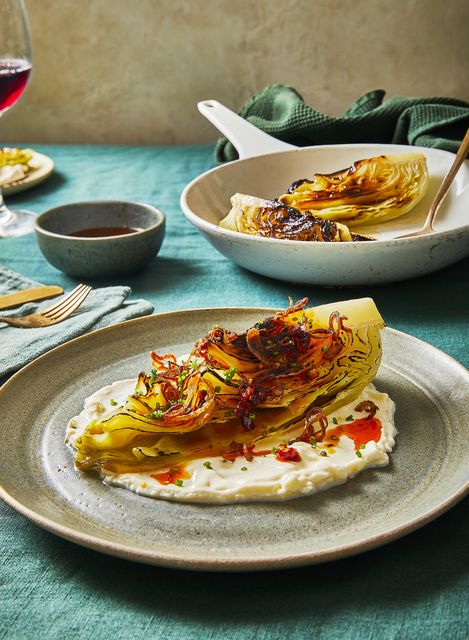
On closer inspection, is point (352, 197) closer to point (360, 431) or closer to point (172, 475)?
point (360, 431)

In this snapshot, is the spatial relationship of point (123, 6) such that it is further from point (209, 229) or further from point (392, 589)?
point (392, 589)

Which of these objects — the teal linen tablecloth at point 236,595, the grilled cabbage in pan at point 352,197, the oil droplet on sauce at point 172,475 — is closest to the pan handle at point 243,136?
the grilled cabbage in pan at point 352,197

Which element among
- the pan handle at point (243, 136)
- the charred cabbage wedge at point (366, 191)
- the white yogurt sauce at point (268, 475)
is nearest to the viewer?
the white yogurt sauce at point (268, 475)

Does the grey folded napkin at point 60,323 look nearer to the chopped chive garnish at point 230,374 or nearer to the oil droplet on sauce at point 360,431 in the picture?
the chopped chive garnish at point 230,374

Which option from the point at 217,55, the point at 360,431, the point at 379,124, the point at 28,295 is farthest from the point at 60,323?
the point at 217,55

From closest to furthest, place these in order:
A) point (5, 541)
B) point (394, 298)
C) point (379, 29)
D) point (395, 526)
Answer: point (395, 526)
point (5, 541)
point (394, 298)
point (379, 29)

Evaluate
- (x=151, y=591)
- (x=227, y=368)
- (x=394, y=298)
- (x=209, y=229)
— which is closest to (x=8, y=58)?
(x=209, y=229)

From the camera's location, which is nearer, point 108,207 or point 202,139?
point 108,207
